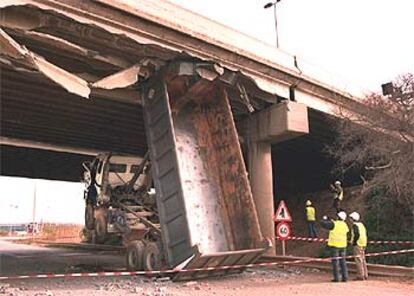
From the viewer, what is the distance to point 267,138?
15984 millimetres

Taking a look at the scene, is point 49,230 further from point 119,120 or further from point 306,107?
point 306,107

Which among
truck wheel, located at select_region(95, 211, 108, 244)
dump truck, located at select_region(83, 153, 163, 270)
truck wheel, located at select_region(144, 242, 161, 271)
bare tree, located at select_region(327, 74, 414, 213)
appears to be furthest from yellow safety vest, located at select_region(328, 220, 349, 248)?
truck wheel, located at select_region(95, 211, 108, 244)

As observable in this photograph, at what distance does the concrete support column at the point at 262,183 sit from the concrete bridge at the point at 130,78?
0.03 meters

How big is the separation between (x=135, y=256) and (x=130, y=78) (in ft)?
14.5

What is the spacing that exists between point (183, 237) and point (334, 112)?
9107 millimetres

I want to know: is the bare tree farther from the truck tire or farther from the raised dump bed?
the truck tire

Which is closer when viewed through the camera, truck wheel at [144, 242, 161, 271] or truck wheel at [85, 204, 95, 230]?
truck wheel at [144, 242, 161, 271]

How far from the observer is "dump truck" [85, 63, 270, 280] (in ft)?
36.1

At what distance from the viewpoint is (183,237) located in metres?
10.7

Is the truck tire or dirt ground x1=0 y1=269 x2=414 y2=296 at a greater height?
the truck tire

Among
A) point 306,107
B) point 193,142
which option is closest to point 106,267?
point 193,142

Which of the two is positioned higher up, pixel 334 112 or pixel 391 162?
pixel 334 112

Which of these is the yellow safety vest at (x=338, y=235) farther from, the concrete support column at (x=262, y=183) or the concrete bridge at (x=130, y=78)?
the concrete support column at (x=262, y=183)

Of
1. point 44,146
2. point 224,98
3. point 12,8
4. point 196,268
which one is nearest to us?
point 12,8
